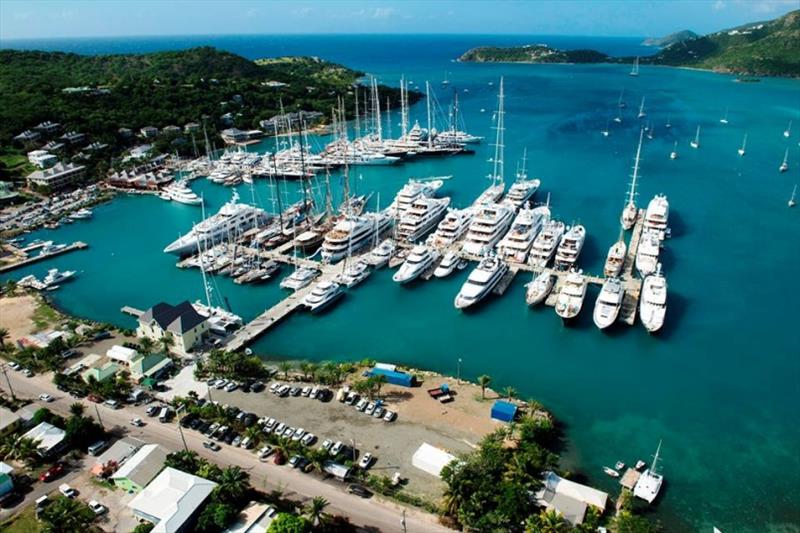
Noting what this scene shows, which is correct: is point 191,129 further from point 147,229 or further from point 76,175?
point 147,229

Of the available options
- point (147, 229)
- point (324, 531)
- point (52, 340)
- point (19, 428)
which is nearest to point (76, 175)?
point (147, 229)

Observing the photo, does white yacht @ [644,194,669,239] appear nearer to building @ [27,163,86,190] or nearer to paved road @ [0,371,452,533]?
paved road @ [0,371,452,533]

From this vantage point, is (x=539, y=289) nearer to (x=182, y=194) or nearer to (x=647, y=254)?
(x=647, y=254)

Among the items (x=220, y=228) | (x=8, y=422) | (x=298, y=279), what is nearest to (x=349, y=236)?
(x=298, y=279)

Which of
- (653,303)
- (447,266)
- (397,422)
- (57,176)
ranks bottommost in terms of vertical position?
(397,422)

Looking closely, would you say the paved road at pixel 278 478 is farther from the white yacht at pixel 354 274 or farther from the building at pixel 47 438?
the white yacht at pixel 354 274

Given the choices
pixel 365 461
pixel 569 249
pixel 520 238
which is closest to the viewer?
pixel 365 461
